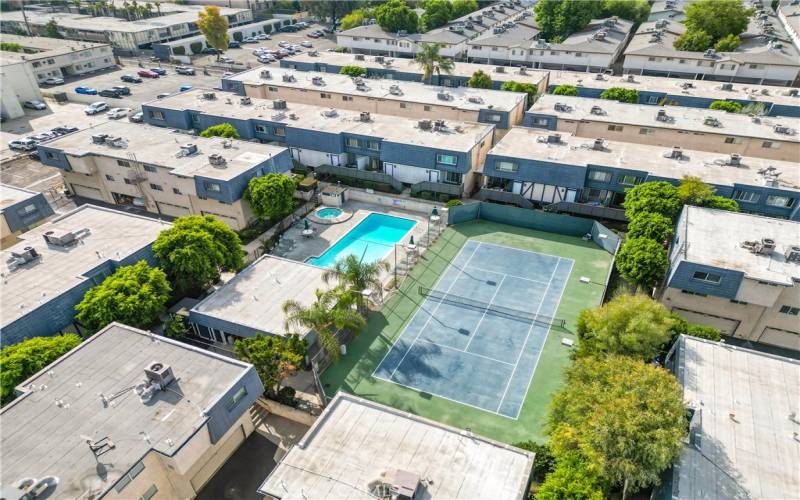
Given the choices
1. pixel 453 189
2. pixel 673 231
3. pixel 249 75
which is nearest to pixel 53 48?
pixel 249 75

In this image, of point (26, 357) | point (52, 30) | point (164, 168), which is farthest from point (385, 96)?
point (52, 30)

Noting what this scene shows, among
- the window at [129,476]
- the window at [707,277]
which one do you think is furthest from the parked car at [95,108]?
the window at [707,277]

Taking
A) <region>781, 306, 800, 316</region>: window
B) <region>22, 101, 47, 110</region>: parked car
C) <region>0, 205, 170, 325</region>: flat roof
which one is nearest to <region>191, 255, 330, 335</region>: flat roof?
<region>0, 205, 170, 325</region>: flat roof

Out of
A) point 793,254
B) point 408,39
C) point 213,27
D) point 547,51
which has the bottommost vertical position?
point 793,254

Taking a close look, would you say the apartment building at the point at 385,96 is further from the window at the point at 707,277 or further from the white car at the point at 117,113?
the window at the point at 707,277

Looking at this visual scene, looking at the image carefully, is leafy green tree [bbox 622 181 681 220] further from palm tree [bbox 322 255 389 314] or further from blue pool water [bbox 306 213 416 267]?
palm tree [bbox 322 255 389 314]

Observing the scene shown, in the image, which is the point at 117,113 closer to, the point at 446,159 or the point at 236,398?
the point at 446,159
